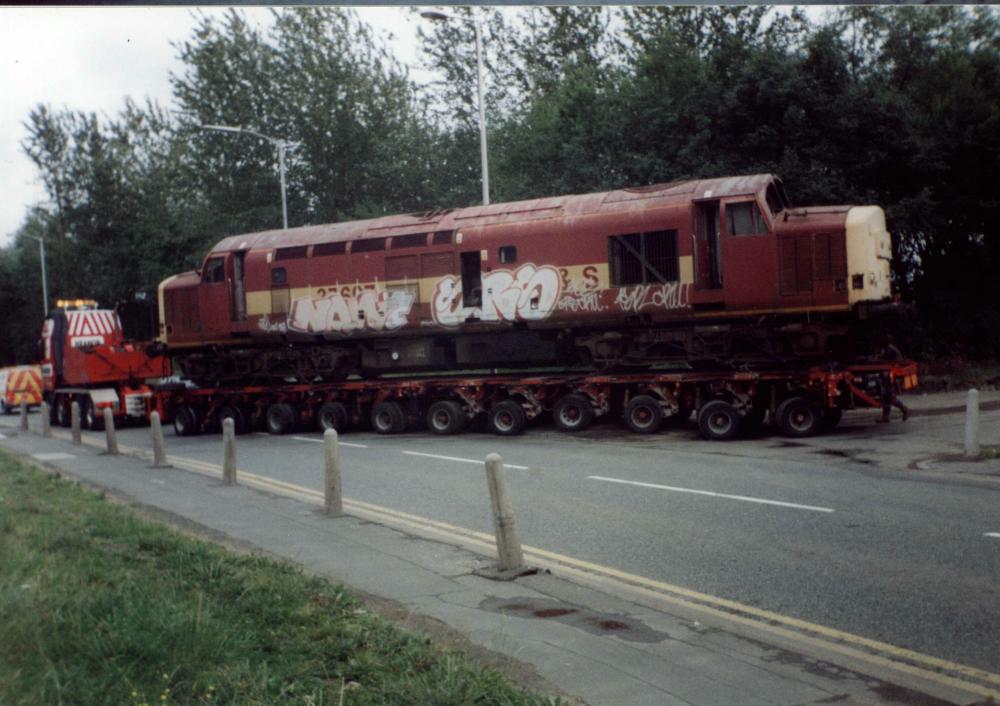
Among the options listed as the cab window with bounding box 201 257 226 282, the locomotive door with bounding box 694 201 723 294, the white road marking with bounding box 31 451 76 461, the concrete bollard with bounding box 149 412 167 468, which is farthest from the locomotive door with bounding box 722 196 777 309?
the white road marking with bounding box 31 451 76 461

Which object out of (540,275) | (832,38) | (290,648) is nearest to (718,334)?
(540,275)

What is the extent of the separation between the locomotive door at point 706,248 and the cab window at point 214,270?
→ 8.54m

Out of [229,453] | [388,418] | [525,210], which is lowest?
[229,453]

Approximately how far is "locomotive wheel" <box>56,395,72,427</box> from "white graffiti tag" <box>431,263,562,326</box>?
11709 mm

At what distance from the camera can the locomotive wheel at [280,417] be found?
1764 centimetres

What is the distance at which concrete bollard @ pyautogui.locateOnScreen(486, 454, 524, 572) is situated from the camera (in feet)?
30.0

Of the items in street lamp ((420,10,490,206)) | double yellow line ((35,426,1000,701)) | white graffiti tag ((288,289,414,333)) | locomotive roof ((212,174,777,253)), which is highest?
street lamp ((420,10,490,206))

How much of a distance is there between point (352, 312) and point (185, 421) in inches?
182

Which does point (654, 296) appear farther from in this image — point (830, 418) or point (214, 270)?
point (214, 270)

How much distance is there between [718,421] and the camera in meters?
18.8

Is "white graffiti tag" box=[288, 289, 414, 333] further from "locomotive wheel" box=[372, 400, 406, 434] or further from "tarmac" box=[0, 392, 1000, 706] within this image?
"tarmac" box=[0, 392, 1000, 706]

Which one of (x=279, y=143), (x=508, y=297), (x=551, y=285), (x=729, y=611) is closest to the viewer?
(x=729, y=611)

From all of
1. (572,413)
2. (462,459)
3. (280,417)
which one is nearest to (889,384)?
(572,413)

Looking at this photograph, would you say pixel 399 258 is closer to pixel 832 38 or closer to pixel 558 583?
pixel 832 38
